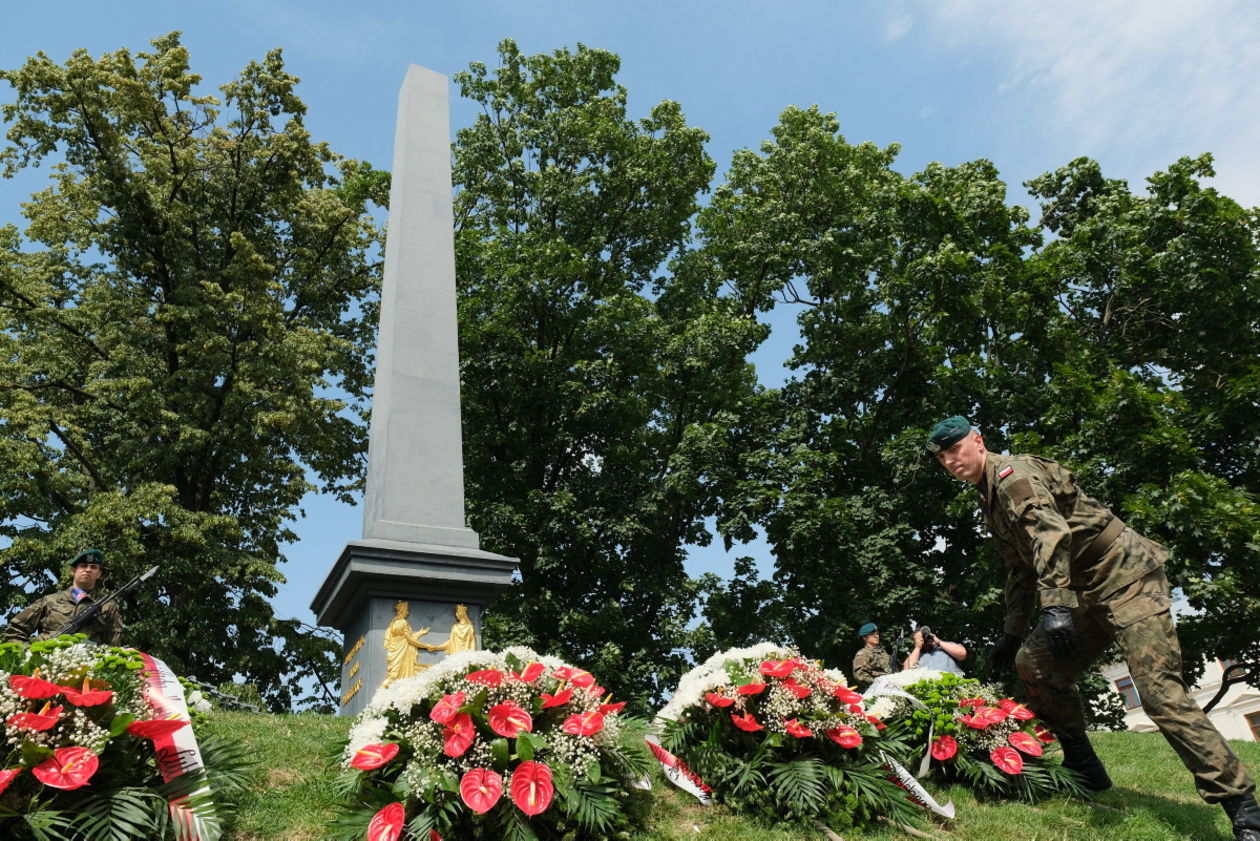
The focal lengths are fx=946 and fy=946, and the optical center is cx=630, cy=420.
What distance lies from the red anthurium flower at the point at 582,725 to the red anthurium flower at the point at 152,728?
1911 mm

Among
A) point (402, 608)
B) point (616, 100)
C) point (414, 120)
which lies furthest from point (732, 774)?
point (616, 100)

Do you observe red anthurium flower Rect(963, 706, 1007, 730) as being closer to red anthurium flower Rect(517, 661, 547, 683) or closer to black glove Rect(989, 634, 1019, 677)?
black glove Rect(989, 634, 1019, 677)

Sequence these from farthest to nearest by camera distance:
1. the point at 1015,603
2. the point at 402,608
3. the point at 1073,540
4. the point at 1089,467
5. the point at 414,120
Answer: the point at 1089,467 < the point at 414,120 < the point at 402,608 < the point at 1015,603 < the point at 1073,540

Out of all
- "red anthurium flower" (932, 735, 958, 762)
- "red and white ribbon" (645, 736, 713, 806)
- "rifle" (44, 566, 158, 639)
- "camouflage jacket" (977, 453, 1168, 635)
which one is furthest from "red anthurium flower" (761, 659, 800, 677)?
"rifle" (44, 566, 158, 639)

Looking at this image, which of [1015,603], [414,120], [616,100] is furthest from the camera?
[616,100]

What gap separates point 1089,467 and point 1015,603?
12.6 m

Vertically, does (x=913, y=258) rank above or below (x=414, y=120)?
above

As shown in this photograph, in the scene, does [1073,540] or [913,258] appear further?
[913,258]

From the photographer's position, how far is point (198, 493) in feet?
69.7

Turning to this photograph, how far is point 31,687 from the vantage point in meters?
4.17

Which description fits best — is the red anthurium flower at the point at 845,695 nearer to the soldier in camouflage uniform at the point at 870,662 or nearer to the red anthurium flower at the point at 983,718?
the red anthurium flower at the point at 983,718

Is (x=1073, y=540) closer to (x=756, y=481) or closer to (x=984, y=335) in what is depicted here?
(x=756, y=481)

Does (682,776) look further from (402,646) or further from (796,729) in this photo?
(402,646)

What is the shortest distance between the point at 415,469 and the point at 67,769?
18.1ft
